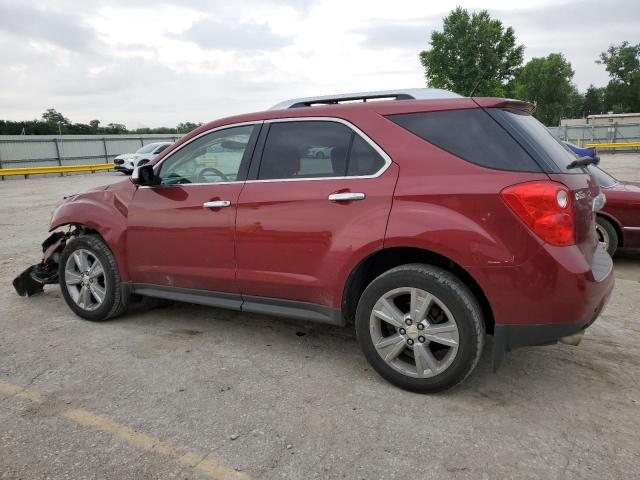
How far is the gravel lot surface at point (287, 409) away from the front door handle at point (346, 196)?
46.0 inches

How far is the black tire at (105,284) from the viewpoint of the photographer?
4340 mm

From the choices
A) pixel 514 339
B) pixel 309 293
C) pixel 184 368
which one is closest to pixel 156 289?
pixel 184 368

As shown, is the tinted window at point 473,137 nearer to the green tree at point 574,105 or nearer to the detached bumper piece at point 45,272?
the detached bumper piece at point 45,272

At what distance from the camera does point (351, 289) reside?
332cm

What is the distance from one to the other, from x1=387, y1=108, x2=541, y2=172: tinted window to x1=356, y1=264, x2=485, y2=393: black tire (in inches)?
27.3

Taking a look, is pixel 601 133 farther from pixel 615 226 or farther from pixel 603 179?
pixel 615 226

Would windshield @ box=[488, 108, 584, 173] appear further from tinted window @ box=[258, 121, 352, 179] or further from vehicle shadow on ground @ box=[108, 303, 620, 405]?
vehicle shadow on ground @ box=[108, 303, 620, 405]

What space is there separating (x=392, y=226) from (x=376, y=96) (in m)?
1.02

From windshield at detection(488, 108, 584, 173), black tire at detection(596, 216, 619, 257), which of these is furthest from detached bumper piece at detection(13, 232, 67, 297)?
black tire at detection(596, 216, 619, 257)

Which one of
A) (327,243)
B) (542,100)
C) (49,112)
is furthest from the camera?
(542,100)

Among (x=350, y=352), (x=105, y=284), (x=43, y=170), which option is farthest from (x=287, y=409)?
(x=43, y=170)

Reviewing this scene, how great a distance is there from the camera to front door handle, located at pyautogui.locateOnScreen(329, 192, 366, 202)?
3159mm

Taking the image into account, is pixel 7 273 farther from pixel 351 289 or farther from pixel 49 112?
pixel 49 112

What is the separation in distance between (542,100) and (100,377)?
106 metres
